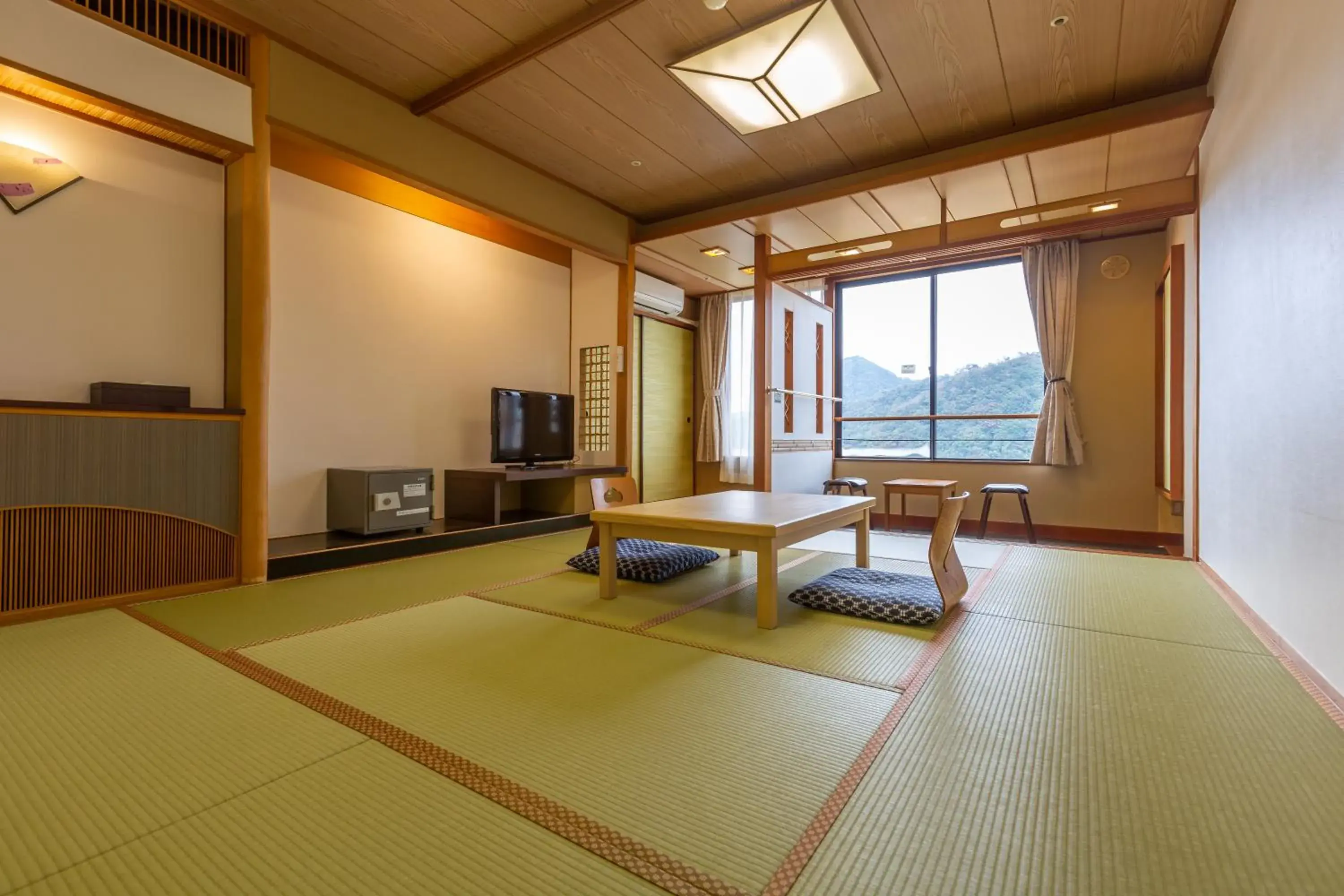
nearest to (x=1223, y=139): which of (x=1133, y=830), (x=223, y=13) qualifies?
(x=1133, y=830)

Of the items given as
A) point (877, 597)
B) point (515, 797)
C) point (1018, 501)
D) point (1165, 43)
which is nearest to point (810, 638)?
point (877, 597)

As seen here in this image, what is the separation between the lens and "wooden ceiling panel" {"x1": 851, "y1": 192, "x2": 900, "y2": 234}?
15.0 ft

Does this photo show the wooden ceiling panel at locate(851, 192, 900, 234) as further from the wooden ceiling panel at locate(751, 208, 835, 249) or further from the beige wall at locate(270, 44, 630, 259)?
the beige wall at locate(270, 44, 630, 259)

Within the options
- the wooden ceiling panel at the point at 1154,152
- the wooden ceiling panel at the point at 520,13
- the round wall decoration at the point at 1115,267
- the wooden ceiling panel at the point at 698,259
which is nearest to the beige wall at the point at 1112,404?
the round wall decoration at the point at 1115,267

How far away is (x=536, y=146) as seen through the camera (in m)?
4.27

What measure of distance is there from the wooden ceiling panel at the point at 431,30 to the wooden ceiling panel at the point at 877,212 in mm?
2689

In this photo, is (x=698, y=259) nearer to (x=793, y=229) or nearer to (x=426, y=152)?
(x=793, y=229)

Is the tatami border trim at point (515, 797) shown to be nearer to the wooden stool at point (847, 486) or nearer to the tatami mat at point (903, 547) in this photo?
the tatami mat at point (903, 547)

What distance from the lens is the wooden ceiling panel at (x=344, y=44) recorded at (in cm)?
295

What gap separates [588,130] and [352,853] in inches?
160

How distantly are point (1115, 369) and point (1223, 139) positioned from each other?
9.06 feet

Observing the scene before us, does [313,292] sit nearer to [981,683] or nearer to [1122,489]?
[981,683]

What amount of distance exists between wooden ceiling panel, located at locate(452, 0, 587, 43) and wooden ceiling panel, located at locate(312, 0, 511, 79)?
49 millimetres

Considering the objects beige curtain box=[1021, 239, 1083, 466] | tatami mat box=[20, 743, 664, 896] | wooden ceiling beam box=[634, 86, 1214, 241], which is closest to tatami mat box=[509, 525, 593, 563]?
tatami mat box=[20, 743, 664, 896]
